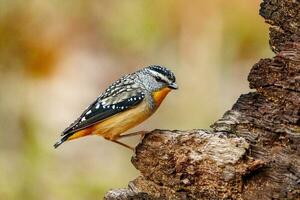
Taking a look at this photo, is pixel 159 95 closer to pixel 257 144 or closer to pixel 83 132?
pixel 83 132

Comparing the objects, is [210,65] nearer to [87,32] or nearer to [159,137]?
[87,32]

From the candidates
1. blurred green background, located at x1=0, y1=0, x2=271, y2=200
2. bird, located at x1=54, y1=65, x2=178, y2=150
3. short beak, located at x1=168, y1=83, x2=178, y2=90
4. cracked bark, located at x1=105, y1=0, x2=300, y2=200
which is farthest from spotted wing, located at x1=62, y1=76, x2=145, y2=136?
blurred green background, located at x1=0, y1=0, x2=271, y2=200

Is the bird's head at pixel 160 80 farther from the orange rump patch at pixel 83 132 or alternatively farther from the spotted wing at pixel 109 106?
the orange rump patch at pixel 83 132

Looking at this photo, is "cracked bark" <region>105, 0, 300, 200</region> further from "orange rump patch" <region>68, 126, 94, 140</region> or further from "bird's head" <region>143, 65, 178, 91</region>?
"orange rump patch" <region>68, 126, 94, 140</region>

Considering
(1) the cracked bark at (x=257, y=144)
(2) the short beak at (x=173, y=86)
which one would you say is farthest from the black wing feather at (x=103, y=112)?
(1) the cracked bark at (x=257, y=144)

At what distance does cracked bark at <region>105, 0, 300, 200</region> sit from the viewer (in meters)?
4.49

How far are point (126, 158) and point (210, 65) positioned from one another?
1.57 m

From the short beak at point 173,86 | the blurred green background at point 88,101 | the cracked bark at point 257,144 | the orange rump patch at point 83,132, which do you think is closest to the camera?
the cracked bark at point 257,144

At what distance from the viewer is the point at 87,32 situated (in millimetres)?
12320

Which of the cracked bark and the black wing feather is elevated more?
the cracked bark

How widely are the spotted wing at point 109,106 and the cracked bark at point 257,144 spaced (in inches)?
50.7

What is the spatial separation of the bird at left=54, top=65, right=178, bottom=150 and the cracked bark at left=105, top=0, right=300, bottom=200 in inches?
49.2

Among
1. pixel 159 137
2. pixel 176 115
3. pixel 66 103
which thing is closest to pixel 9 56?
pixel 66 103

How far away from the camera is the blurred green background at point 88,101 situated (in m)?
9.80
